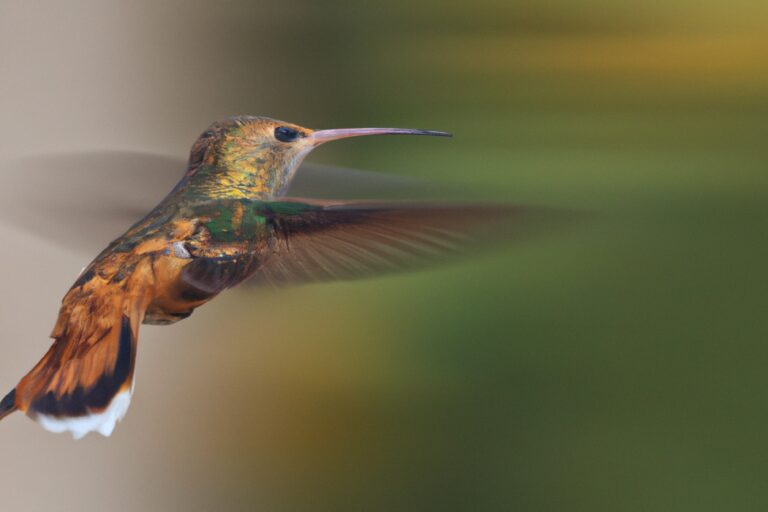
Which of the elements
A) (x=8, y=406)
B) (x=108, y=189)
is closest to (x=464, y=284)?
(x=108, y=189)

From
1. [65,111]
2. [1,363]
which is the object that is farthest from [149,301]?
[65,111]

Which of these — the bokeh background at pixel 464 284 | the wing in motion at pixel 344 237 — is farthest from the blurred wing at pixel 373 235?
the bokeh background at pixel 464 284

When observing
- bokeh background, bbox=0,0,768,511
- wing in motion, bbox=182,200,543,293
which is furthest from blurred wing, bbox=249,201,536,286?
bokeh background, bbox=0,0,768,511

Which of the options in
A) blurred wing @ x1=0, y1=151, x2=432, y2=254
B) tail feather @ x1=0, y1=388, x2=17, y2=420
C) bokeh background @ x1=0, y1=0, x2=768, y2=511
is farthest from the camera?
bokeh background @ x1=0, y1=0, x2=768, y2=511

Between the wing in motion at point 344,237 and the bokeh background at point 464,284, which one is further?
the bokeh background at point 464,284

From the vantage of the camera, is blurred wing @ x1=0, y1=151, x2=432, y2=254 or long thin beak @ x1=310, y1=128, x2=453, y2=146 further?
blurred wing @ x1=0, y1=151, x2=432, y2=254

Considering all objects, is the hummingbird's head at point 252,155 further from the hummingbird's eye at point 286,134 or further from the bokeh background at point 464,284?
the bokeh background at point 464,284

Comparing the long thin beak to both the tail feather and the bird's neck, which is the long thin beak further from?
the tail feather

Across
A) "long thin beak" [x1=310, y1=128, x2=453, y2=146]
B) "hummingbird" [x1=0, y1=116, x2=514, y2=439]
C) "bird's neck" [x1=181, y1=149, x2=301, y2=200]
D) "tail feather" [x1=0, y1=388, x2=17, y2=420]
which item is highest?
"long thin beak" [x1=310, y1=128, x2=453, y2=146]
